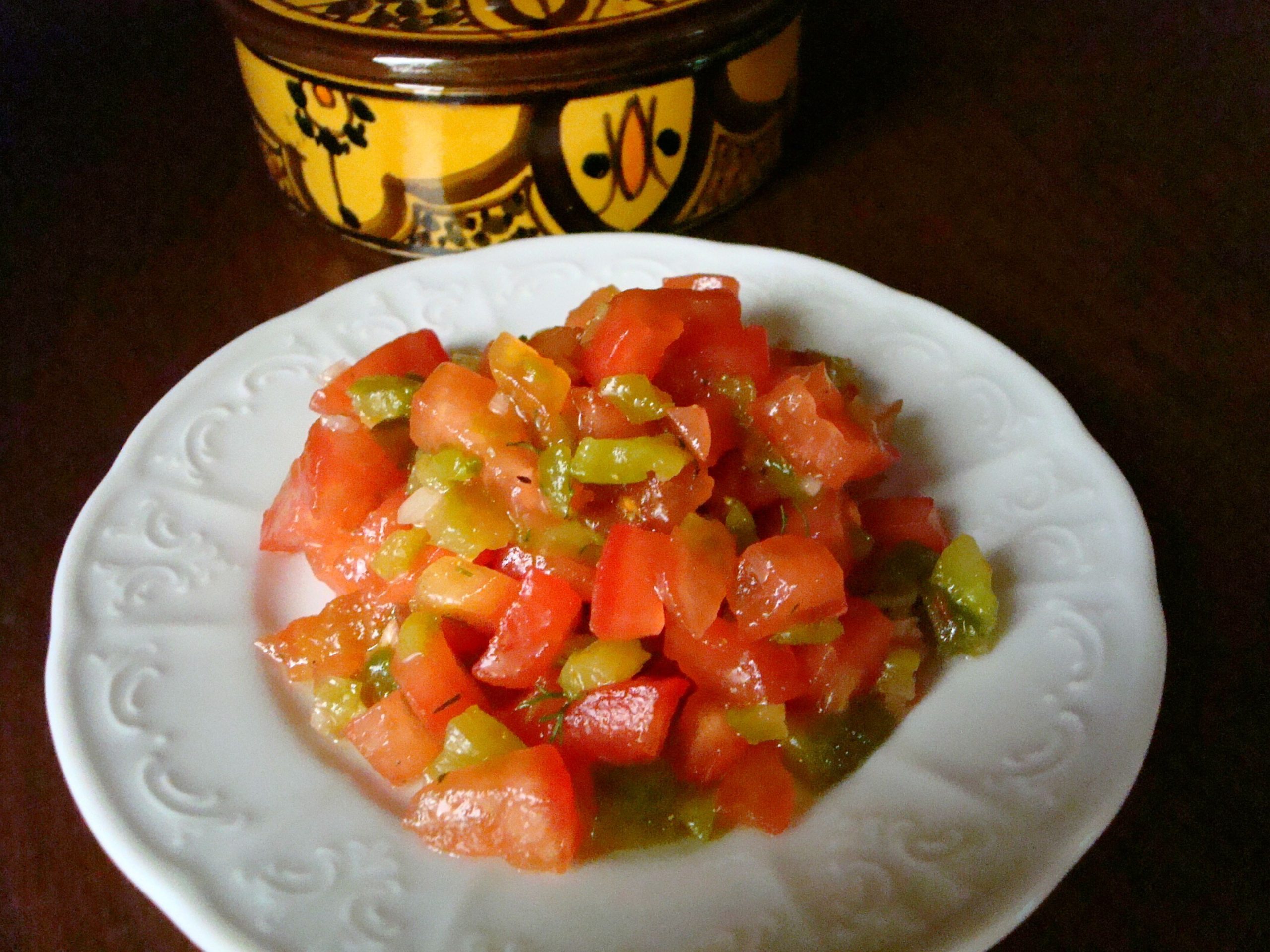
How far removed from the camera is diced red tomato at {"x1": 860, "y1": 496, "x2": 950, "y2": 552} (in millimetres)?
1452

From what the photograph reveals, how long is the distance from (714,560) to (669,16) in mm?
1026

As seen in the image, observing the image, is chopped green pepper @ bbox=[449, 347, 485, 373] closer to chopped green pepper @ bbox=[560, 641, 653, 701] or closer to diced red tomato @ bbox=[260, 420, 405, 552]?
→ diced red tomato @ bbox=[260, 420, 405, 552]

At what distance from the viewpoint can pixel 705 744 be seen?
1.25 m

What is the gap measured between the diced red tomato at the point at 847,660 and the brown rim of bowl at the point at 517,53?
103 cm

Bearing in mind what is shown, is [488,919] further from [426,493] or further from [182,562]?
[182,562]

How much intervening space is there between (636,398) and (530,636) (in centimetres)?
34

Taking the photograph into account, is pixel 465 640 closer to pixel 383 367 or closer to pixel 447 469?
pixel 447 469

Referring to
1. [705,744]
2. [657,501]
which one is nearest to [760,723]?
[705,744]

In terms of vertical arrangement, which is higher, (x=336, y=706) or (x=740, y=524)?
(x=740, y=524)

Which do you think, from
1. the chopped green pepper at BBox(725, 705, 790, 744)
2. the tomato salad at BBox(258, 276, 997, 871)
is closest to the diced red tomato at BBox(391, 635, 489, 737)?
the tomato salad at BBox(258, 276, 997, 871)

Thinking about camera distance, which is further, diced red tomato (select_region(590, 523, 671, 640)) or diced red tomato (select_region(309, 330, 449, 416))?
diced red tomato (select_region(309, 330, 449, 416))

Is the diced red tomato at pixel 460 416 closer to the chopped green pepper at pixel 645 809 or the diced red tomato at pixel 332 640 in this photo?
the diced red tomato at pixel 332 640

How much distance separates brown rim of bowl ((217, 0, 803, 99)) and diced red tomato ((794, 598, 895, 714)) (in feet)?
3.37

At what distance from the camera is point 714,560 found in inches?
49.6
